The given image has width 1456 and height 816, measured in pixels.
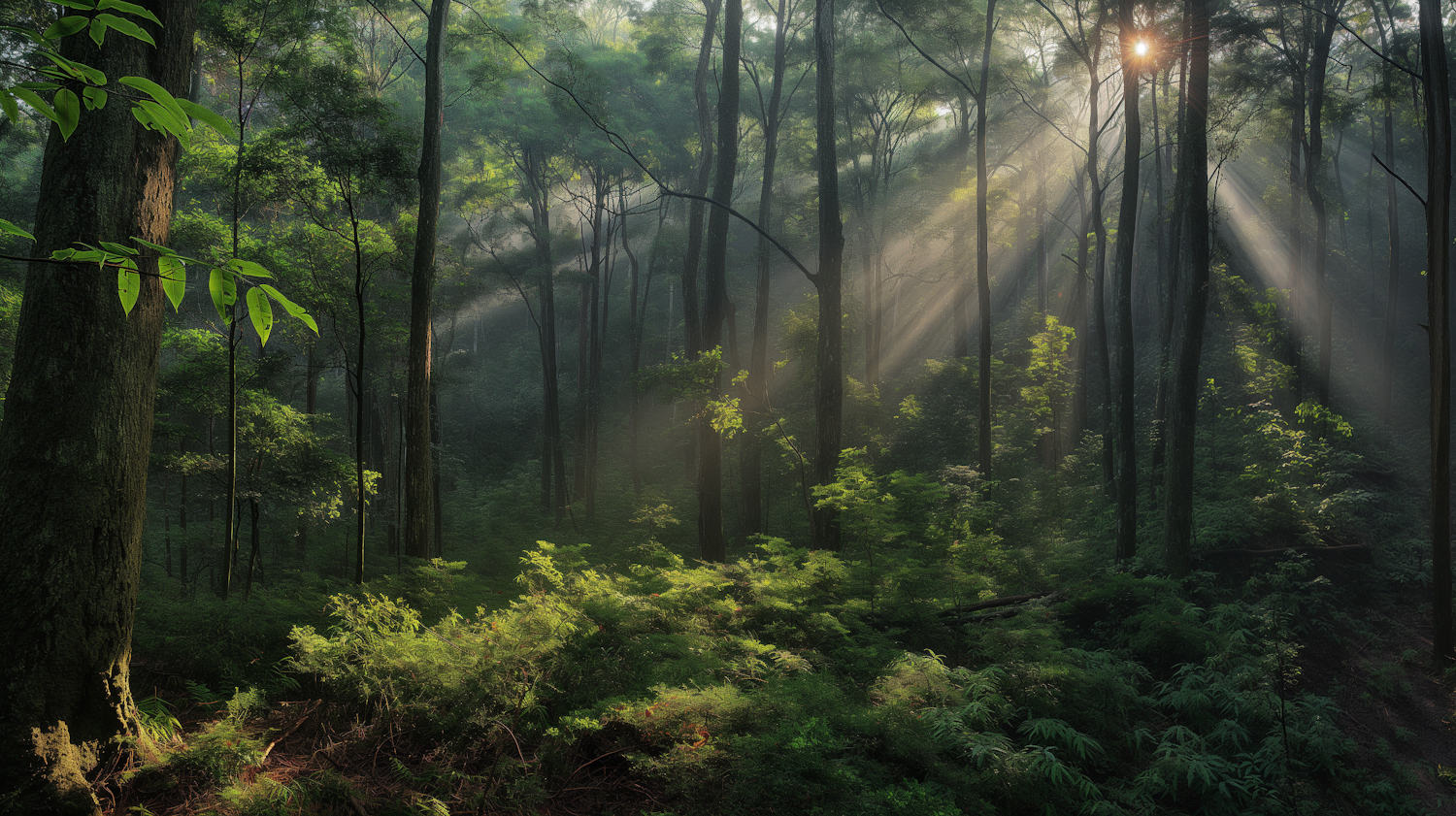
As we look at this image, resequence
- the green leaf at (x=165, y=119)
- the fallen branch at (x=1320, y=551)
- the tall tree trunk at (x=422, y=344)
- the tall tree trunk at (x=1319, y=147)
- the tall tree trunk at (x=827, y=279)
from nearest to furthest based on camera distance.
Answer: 1. the green leaf at (x=165, y=119)
2. the tall tree trunk at (x=422, y=344)
3. the fallen branch at (x=1320, y=551)
4. the tall tree trunk at (x=827, y=279)
5. the tall tree trunk at (x=1319, y=147)

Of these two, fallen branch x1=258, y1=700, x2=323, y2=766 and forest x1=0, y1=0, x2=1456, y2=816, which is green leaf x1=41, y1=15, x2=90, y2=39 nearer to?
forest x1=0, y1=0, x2=1456, y2=816

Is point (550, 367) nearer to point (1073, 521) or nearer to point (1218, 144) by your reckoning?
point (1073, 521)

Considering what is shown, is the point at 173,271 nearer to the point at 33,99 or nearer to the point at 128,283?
the point at 128,283

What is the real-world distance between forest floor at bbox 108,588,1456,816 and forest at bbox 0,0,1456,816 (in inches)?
1.4

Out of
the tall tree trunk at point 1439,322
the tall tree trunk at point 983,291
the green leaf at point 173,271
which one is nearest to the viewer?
the green leaf at point 173,271

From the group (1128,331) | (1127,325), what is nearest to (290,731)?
(1128,331)

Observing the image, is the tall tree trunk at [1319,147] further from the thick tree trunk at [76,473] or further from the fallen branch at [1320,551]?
the thick tree trunk at [76,473]

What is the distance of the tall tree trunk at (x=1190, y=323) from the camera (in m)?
9.54

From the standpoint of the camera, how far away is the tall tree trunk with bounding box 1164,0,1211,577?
31.3ft

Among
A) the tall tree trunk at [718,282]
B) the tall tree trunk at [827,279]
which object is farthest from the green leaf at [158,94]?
the tall tree trunk at [718,282]

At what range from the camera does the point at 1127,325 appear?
11227 millimetres

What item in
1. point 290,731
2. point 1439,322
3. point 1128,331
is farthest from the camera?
point 1128,331

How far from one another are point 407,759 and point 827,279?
8611 mm

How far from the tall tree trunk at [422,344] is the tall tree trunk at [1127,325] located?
10163mm
